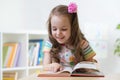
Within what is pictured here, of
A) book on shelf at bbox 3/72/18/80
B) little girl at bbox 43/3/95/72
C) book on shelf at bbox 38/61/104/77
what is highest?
little girl at bbox 43/3/95/72

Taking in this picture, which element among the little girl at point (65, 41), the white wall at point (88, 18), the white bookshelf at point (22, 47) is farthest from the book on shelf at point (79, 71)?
the white bookshelf at point (22, 47)

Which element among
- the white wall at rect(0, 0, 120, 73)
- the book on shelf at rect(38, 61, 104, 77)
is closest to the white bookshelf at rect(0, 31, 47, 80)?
the white wall at rect(0, 0, 120, 73)

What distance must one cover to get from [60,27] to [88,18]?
1762mm

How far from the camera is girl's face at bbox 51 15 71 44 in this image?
1.32 meters

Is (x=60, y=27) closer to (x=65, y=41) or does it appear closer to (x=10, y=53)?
(x=65, y=41)

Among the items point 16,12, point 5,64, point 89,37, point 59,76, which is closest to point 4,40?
point 5,64

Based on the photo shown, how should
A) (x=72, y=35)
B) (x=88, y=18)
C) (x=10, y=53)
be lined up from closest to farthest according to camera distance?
(x=72, y=35) < (x=10, y=53) < (x=88, y=18)

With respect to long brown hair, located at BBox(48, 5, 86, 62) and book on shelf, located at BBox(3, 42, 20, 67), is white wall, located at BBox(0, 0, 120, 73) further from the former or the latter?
long brown hair, located at BBox(48, 5, 86, 62)

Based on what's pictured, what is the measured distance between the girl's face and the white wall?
1.45m

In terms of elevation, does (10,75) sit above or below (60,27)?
below

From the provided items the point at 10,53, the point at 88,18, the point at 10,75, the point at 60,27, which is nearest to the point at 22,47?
the point at 10,53

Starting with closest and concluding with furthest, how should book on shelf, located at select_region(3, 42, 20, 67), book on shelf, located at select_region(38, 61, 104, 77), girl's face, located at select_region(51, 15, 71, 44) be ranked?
book on shelf, located at select_region(38, 61, 104, 77), girl's face, located at select_region(51, 15, 71, 44), book on shelf, located at select_region(3, 42, 20, 67)

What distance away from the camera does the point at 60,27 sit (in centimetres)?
133

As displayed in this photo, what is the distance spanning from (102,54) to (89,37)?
26cm
